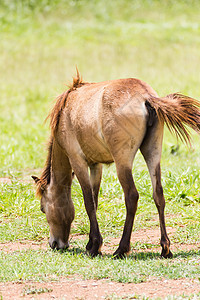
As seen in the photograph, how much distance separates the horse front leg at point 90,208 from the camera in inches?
195

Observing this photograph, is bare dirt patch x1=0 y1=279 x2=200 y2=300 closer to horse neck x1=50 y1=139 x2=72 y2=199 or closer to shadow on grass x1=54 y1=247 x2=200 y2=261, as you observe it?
shadow on grass x1=54 y1=247 x2=200 y2=261

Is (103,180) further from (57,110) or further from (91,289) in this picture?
(91,289)

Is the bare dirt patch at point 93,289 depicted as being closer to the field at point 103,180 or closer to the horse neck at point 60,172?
the field at point 103,180

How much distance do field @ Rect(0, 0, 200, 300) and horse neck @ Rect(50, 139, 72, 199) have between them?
32 cm

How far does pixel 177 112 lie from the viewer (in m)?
4.50

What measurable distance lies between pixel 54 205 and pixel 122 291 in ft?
6.65

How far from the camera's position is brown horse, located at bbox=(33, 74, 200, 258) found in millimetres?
4531

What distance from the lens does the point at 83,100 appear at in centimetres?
509

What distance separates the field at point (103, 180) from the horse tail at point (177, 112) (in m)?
0.25

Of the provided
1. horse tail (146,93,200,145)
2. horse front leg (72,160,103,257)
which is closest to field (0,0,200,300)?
horse front leg (72,160,103,257)

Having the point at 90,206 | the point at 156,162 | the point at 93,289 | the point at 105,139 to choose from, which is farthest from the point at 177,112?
the point at 93,289

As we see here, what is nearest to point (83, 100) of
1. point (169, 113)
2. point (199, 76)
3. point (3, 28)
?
point (169, 113)

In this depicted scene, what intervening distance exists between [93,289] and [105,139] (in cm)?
150

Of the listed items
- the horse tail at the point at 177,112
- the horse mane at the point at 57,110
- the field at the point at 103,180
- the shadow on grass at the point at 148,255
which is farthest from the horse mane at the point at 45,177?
the horse tail at the point at 177,112
